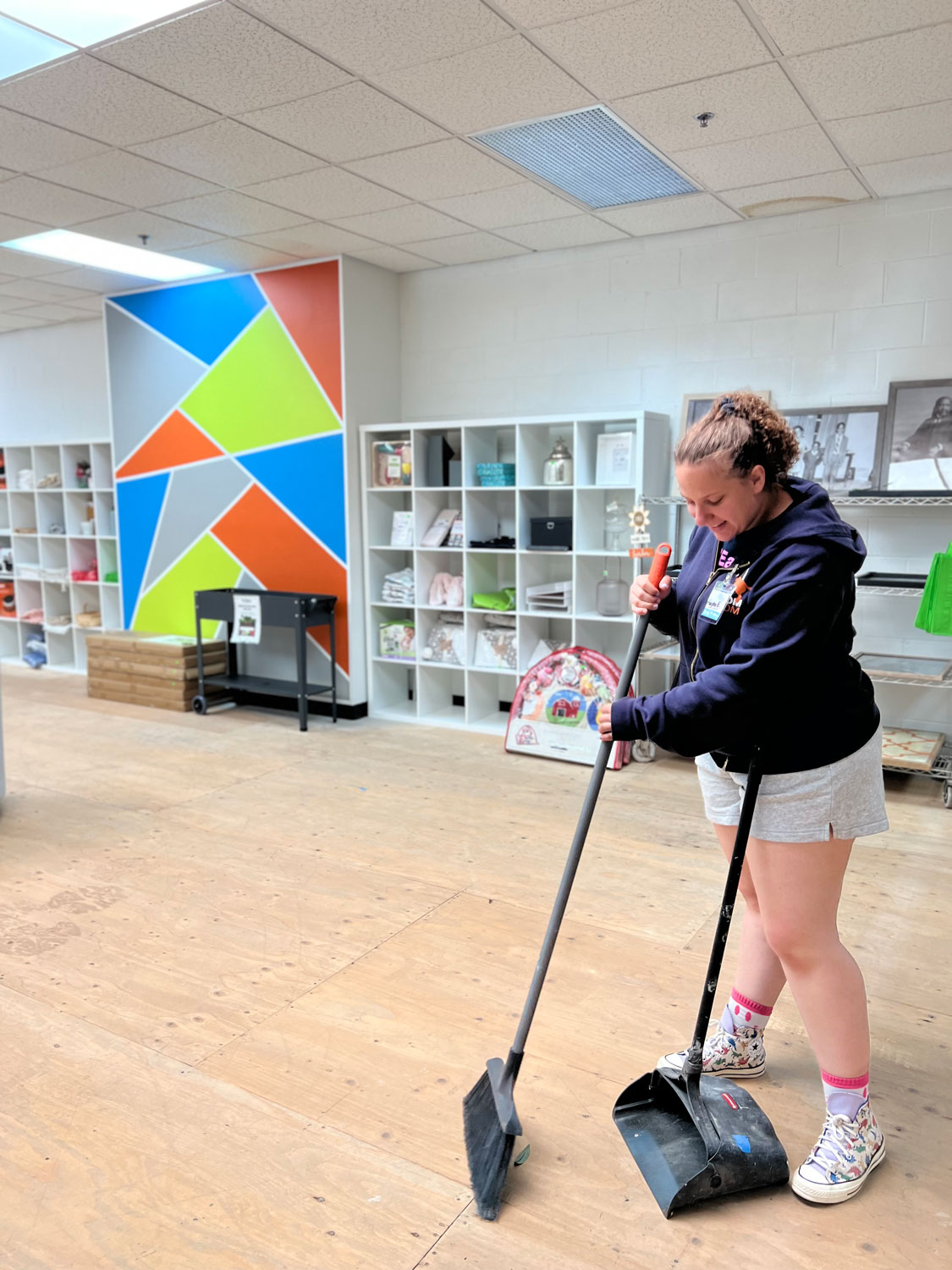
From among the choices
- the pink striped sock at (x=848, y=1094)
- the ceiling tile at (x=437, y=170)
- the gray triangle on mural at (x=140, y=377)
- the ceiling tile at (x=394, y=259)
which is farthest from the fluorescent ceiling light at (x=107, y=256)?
the pink striped sock at (x=848, y=1094)

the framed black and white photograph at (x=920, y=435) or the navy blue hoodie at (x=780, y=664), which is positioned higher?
the framed black and white photograph at (x=920, y=435)

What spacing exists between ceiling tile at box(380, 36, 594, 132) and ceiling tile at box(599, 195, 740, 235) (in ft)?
3.55

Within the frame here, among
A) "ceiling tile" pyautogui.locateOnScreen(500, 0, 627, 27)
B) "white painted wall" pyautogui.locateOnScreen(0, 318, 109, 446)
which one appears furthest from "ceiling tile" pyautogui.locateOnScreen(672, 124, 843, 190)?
"white painted wall" pyautogui.locateOnScreen(0, 318, 109, 446)

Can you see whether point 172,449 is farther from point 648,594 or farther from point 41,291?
point 648,594

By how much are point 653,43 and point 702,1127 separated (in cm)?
288

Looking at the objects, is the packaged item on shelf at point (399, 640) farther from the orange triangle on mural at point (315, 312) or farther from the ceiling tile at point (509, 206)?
the ceiling tile at point (509, 206)

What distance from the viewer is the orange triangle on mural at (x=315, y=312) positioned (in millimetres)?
5086

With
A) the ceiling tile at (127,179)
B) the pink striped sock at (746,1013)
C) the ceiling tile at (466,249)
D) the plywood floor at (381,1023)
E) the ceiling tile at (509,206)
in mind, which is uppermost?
the ceiling tile at (466,249)

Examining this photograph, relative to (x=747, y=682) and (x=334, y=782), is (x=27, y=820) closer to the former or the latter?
(x=334, y=782)

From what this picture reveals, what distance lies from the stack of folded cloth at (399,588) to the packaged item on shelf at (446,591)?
13 centimetres

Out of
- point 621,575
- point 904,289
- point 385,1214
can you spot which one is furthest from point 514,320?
point 385,1214

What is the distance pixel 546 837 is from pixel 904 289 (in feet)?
9.53

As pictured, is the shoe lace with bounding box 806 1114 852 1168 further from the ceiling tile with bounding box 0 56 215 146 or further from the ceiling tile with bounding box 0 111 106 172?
the ceiling tile with bounding box 0 111 106 172

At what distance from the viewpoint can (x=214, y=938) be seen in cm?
270
